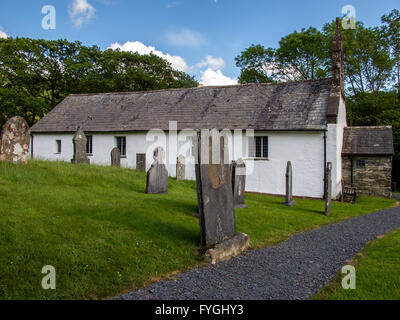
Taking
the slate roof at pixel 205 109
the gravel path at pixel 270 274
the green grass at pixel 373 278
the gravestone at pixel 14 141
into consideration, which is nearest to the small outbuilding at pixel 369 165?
the slate roof at pixel 205 109

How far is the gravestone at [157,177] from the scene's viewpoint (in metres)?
12.2

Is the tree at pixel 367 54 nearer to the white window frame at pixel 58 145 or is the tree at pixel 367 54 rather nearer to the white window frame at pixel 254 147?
the white window frame at pixel 254 147

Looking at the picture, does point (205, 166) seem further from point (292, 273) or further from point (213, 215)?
point (292, 273)

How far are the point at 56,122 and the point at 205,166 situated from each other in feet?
74.1

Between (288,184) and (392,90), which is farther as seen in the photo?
(392,90)

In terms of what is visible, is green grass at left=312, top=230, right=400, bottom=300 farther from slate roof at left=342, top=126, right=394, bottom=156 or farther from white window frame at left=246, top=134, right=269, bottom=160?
slate roof at left=342, top=126, right=394, bottom=156

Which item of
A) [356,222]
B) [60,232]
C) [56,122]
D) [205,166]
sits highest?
[56,122]

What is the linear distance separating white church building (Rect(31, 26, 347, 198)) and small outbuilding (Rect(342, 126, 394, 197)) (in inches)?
37.6

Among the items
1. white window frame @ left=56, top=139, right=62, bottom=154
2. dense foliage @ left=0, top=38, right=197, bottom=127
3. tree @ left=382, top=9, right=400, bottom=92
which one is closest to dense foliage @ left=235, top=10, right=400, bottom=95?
tree @ left=382, top=9, right=400, bottom=92

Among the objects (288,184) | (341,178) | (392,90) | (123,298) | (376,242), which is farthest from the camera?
(392,90)

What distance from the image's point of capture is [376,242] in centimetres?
824

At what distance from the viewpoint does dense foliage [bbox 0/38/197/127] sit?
108 ft

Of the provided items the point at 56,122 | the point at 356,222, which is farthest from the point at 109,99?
the point at 356,222

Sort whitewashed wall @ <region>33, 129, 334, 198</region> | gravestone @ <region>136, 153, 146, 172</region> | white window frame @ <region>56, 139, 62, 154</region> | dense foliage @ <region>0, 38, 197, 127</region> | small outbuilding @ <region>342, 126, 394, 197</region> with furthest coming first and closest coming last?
dense foliage @ <region>0, 38, 197, 127</region> → white window frame @ <region>56, 139, 62, 154</region> → small outbuilding @ <region>342, 126, 394, 197</region> → whitewashed wall @ <region>33, 129, 334, 198</region> → gravestone @ <region>136, 153, 146, 172</region>
